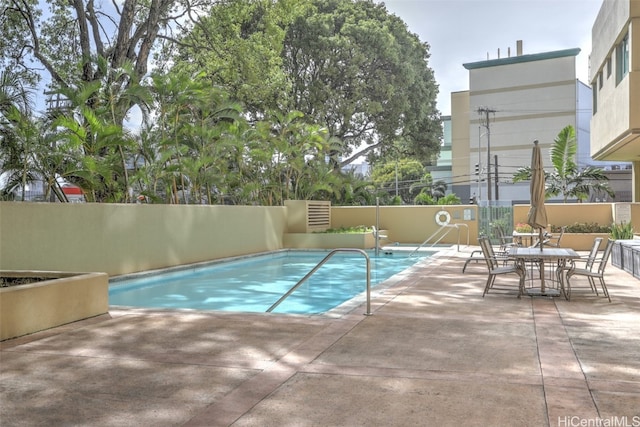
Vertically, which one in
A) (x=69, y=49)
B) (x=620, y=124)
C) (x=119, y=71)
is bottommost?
(x=620, y=124)

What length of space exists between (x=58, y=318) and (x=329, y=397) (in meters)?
3.89

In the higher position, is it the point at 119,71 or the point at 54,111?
the point at 119,71

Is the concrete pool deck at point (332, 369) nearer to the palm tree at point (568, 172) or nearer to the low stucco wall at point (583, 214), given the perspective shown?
the low stucco wall at point (583, 214)

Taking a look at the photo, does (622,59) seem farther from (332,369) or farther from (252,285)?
(332,369)

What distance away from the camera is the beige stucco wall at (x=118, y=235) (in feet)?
32.0

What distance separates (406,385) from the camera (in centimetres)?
418

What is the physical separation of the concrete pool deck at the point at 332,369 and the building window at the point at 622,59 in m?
9.15

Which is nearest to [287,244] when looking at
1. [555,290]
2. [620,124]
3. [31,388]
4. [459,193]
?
[620,124]

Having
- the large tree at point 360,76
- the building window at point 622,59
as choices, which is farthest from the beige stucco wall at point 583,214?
the large tree at point 360,76

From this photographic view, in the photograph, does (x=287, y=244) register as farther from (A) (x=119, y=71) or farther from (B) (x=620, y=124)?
(B) (x=620, y=124)

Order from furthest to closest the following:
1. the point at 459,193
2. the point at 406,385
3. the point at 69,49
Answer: the point at 459,193, the point at 69,49, the point at 406,385

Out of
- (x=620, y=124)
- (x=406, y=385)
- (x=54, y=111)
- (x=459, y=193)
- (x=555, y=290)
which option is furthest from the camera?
(x=459, y=193)

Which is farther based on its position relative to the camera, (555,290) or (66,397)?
(555,290)

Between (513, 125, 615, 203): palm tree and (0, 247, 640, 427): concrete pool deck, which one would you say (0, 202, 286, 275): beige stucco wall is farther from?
(513, 125, 615, 203): palm tree
